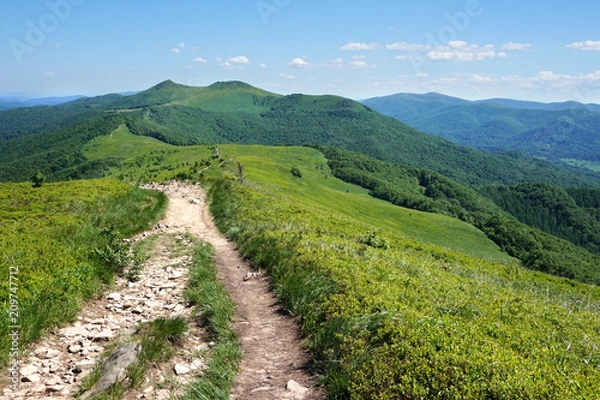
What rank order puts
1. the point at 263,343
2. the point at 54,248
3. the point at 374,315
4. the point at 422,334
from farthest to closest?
the point at 54,248, the point at 263,343, the point at 374,315, the point at 422,334

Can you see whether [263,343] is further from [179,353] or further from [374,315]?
[374,315]

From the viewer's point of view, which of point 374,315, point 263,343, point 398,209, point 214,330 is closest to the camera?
point 374,315

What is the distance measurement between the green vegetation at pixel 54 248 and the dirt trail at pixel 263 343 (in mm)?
3976

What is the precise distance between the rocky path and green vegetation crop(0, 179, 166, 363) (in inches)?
19.4

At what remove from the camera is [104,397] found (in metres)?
5.70

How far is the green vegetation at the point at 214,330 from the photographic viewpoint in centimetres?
618

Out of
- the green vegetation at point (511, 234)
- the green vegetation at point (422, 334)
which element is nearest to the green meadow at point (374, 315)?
the green vegetation at point (422, 334)

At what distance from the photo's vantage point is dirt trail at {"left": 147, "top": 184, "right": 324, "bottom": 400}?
6473 millimetres

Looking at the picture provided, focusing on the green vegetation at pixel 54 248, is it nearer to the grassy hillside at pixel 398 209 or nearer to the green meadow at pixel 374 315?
the green meadow at pixel 374 315

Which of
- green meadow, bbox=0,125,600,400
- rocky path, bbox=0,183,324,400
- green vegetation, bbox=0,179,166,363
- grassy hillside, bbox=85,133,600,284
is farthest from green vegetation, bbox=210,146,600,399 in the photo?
grassy hillside, bbox=85,133,600,284

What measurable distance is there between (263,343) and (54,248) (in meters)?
7.11

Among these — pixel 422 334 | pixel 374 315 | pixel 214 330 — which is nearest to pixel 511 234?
pixel 374 315

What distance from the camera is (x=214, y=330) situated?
8.48 m

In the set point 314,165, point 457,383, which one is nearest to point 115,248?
point 457,383
